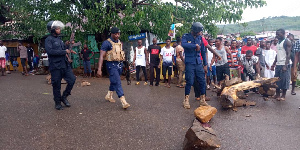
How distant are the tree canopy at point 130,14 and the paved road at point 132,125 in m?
3.86

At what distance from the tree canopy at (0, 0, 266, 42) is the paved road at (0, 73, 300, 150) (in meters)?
3.86

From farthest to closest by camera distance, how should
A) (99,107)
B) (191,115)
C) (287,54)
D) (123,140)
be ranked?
1. (287,54)
2. (99,107)
3. (191,115)
4. (123,140)

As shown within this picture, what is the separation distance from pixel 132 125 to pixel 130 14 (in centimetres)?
604

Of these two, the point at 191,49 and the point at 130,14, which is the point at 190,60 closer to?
the point at 191,49

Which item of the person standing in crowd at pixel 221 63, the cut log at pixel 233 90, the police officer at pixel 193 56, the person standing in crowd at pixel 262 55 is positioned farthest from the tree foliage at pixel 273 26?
the police officer at pixel 193 56

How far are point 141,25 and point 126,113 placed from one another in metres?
5.68

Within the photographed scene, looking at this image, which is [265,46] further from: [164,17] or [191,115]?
[191,115]

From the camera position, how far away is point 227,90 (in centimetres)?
529

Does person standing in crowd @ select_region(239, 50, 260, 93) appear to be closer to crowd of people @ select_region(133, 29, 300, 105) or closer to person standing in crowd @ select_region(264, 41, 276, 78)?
crowd of people @ select_region(133, 29, 300, 105)

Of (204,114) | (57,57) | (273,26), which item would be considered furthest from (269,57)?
(273,26)

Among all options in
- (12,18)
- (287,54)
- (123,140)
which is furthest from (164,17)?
(12,18)

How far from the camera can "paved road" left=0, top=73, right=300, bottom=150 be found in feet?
10.8

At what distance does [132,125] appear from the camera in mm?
3957

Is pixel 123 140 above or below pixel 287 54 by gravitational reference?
below
